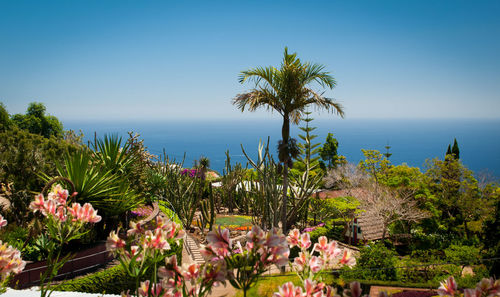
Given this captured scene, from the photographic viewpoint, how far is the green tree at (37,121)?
42625 millimetres

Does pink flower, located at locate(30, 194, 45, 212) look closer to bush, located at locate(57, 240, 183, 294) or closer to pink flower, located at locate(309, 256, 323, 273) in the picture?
pink flower, located at locate(309, 256, 323, 273)

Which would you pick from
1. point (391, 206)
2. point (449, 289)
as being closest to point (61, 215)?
point (449, 289)

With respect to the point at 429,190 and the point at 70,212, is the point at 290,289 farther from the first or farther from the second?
the point at 429,190

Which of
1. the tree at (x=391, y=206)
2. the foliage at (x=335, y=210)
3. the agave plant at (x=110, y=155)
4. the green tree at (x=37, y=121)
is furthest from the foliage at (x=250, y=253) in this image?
the green tree at (x=37, y=121)

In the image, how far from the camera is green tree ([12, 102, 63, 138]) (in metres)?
42.6

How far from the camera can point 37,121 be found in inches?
1700

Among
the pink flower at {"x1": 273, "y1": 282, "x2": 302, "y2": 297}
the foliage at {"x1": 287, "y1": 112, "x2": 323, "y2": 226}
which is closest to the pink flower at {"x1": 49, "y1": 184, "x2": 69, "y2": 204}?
the pink flower at {"x1": 273, "y1": 282, "x2": 302, "y2": 297}

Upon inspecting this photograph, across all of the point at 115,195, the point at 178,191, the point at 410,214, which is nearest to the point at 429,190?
the point at 410,214

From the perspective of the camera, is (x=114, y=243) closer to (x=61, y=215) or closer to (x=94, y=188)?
(x=61, y=215)

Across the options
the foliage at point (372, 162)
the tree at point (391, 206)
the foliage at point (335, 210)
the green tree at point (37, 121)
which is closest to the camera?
the tree at point (391, 206)

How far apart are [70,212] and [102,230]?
7.29m

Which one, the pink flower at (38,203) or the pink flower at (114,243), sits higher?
the pink flower at (38,203)

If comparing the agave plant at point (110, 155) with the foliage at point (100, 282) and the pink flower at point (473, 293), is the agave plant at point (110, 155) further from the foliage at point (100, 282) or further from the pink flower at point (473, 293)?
the pink flower at point (473, 293)

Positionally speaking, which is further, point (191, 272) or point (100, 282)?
point (100, 282)
